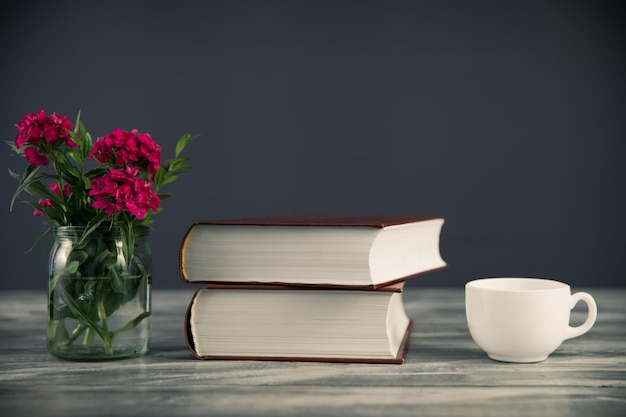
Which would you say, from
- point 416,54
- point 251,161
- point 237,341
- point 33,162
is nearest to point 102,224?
point 33,162

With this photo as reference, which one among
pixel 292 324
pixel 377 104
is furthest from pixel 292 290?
pixel 377 104

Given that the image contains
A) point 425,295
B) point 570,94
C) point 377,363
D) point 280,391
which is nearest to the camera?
point 280,391

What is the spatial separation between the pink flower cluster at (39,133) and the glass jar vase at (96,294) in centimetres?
9

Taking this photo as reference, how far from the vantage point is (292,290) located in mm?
934

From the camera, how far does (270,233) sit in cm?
93

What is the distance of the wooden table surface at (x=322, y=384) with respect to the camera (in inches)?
28.7

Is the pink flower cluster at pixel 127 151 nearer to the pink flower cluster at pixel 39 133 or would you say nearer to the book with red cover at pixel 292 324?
the pink flower cluster at pixel 39 133

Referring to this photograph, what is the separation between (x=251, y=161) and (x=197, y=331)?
1.41 meters

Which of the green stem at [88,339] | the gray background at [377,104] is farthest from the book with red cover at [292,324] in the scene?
the gray background at [377,104]

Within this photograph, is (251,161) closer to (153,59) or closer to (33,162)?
(153,59)

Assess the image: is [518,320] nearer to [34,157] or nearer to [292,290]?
[292,290]

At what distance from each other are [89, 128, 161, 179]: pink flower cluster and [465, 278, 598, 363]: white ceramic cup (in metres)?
0.41

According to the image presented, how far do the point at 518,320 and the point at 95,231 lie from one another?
511 millimetres

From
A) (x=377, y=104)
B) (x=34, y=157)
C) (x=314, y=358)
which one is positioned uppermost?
(x=377, y=104)
